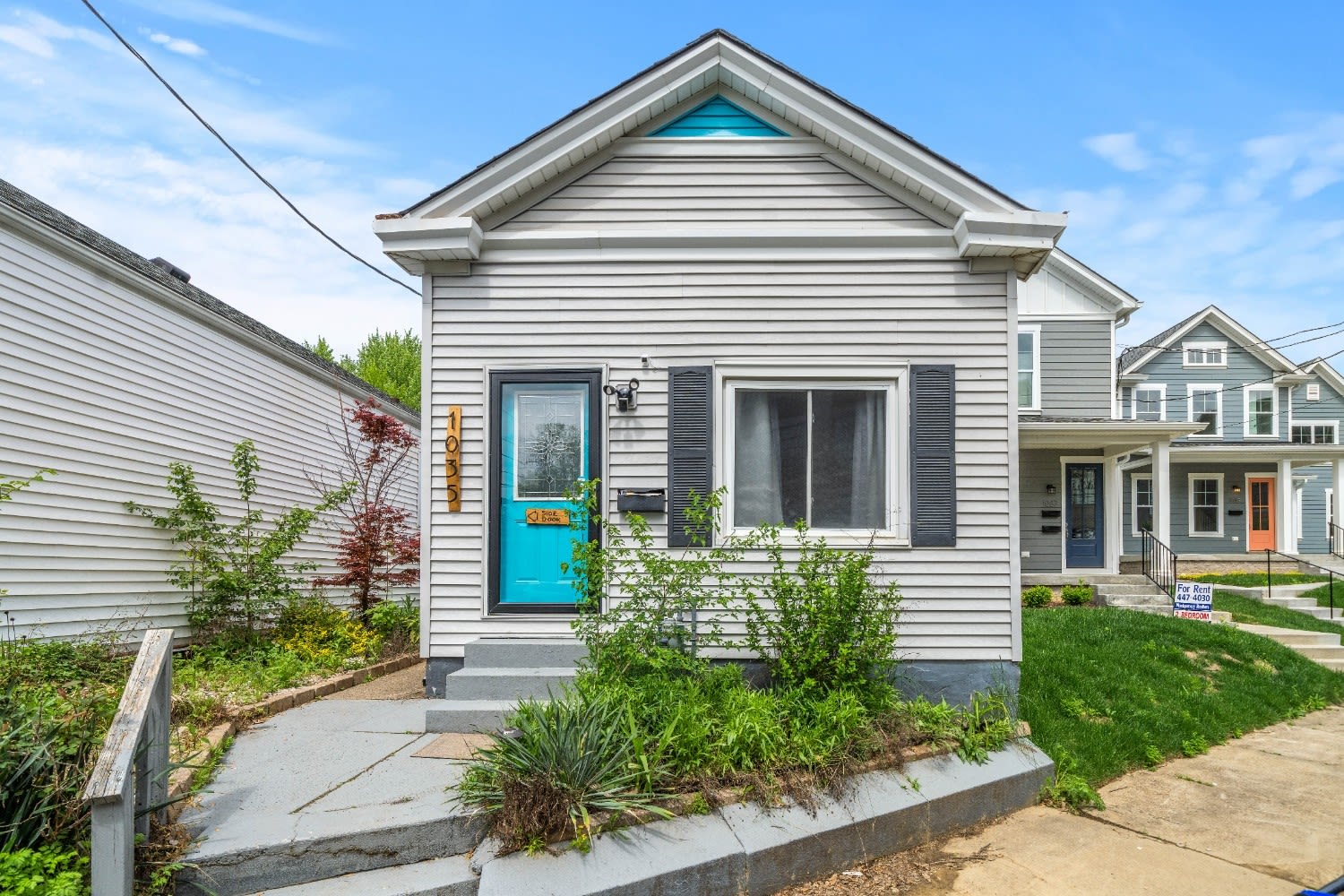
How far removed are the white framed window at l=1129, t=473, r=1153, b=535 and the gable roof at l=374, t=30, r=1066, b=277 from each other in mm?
15668

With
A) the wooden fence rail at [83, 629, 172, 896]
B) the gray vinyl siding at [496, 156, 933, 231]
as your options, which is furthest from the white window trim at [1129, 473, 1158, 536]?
the wooden fence rail at [83, 629, 172, 896]

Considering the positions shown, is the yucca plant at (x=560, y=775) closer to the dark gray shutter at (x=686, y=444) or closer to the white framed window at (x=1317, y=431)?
the dark gray shutter at (x=686, y=444)

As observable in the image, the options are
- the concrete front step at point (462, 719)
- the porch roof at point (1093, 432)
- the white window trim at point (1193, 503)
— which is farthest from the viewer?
the white window trim at point (1193, 503)

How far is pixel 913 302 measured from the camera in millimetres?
5938

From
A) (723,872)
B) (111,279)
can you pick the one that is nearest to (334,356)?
(111,279)

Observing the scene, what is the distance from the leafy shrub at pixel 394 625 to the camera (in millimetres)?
8016

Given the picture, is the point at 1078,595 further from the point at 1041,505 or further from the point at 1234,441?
the point at 1234,441

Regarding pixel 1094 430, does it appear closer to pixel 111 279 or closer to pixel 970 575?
pixel 970 575

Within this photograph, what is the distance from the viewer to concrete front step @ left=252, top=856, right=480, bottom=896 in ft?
10.9

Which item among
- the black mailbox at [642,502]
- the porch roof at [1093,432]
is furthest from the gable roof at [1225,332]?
the black mailbox at [642,502]

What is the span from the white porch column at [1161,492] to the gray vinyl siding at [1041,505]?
0.78 m

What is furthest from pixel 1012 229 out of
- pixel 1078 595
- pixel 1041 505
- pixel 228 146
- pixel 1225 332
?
pixel 1225 332

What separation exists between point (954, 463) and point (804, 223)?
6.82 ft

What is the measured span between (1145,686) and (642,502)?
4.59 metres
